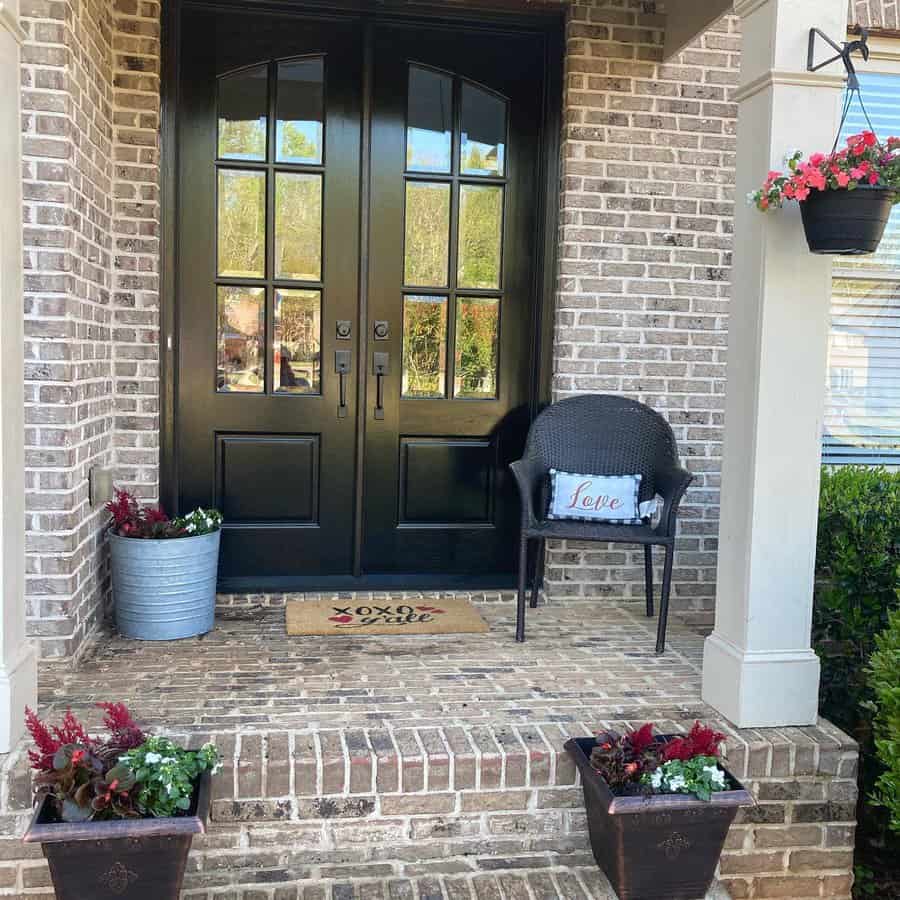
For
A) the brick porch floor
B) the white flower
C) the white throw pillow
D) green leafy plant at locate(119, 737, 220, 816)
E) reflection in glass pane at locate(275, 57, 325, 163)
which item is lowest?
the brick porch floor

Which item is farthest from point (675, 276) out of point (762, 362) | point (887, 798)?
point (887, 798)

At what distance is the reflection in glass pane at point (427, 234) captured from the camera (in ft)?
12.8

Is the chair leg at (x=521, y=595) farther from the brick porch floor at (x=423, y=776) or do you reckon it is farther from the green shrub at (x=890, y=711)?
the green shrub at (x=890, y=711)

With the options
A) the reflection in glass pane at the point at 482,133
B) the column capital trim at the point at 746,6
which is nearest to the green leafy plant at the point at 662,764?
the column capital trim at the point at 746,6

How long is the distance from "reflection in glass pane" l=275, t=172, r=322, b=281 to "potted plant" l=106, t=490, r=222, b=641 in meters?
1.12

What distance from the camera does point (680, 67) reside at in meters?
3.85

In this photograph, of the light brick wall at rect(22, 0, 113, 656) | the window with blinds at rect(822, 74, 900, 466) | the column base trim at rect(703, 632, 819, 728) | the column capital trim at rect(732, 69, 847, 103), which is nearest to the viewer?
the column capital trim at rect(732, 69, 847, 103)

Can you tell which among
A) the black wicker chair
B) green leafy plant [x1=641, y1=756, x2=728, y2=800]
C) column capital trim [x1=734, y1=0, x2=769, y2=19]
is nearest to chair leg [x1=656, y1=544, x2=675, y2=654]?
the black wicker chair

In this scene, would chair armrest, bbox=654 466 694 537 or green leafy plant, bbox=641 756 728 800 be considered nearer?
green leafy plant, bbox=641 756 728 800

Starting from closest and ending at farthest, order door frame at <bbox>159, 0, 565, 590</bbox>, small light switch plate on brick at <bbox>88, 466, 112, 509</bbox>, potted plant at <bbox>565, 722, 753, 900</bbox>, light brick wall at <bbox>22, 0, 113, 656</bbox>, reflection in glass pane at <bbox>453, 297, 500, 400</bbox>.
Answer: potted plant at <bbox>565, 722, 753, 900</bbox>, light brick wall at <bbox>22, 0, 113, 656</bbox>, small light switch plate on brick at <bbox>88, 466, 112, 509</bbox>, door frame at <bbox>159, 0, 565, 590</bbox>, reflection in glass pane at <bbox>453, 297, 500, 400</bbox>

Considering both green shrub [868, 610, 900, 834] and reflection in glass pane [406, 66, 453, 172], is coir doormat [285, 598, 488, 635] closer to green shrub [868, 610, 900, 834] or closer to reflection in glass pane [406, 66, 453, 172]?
green shrub [868, 610, 900, 834]

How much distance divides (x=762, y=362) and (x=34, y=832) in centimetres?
214

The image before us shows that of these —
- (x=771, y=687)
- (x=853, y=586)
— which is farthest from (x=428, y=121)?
(x=771, y=687)

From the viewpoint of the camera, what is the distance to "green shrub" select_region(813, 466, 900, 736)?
2.98 metres
